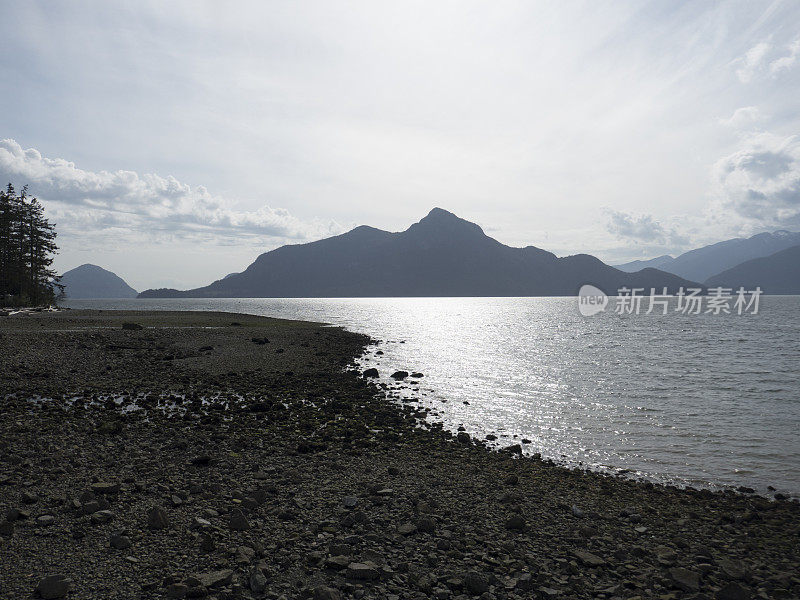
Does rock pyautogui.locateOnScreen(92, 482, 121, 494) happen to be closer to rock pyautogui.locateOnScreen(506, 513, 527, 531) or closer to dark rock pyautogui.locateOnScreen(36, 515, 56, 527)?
dark rock pyautogui.locateOnScreen(36, 515, 56, 527)

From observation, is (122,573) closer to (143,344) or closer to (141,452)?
(141,452)

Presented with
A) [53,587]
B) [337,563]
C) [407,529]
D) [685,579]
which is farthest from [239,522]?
[685,579]

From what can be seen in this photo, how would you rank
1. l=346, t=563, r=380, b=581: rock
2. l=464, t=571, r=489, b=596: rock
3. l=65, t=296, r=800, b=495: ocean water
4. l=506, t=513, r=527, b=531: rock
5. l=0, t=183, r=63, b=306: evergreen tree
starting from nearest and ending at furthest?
l=464, t=571, r=489, b=596: rock < l=346, t=563, r=380, b=581: rock < l=506, t=513, r=527, b=531: rock < l=65, t=296, r=800, b=495: ocean water < l=0, t=183, r=63, b=306: evergreen tree

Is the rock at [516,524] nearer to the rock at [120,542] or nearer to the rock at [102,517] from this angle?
the rock at [120,542]

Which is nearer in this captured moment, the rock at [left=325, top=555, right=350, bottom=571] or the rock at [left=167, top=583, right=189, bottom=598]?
the rock at [left=167, top=583, right=189, bottom=598]

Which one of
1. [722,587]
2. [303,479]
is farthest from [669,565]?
[303,479]

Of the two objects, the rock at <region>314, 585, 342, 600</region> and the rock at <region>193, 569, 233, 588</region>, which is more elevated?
the rock at <region>314, 585, 342, 600</region>

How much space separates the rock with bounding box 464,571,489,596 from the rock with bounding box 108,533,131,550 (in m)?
6.18

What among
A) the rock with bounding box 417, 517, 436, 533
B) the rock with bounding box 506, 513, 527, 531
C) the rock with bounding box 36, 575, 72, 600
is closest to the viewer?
the rock with bounding box 36, 575, 72, 600

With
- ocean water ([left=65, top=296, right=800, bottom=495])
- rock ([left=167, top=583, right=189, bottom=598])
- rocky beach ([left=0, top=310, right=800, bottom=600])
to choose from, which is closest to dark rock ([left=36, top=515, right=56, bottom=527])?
rocky beach ([left=0, top=310, right=800, bottom=600])

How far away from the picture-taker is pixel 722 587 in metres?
8.25

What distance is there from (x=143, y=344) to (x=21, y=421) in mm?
22468

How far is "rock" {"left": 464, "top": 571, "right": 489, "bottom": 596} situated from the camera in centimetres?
755

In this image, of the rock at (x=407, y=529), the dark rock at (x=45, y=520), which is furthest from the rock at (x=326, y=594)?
the dark rock at (x=45, y=520)
